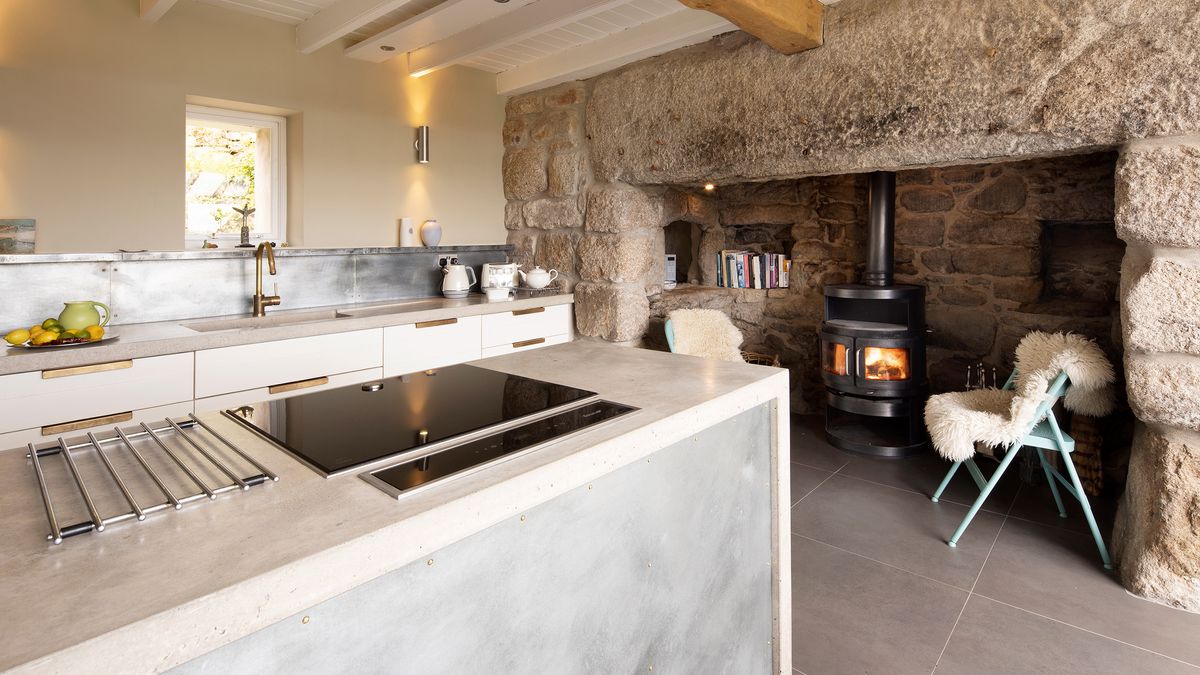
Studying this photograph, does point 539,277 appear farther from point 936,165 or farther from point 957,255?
point 957,255

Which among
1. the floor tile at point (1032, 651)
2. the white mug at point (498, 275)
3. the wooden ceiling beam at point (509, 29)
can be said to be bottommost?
the floor tile at point (1032, 651)

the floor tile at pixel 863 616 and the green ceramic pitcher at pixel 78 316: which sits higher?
the green ceramic pitcher at pixel 78 316

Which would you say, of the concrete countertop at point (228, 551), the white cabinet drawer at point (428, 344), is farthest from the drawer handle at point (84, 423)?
the concrete countertop at point (228, 551)

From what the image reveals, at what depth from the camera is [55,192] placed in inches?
137

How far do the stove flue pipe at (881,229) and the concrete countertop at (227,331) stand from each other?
1808 millimetres

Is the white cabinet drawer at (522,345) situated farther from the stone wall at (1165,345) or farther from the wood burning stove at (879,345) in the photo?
the stone wall at (1165,345)

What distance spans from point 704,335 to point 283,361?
2166 mm

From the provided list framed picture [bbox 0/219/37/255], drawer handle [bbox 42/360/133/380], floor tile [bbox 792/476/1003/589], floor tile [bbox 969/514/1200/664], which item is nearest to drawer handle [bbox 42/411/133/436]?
drawer handle [bbox 42/360/133/380]

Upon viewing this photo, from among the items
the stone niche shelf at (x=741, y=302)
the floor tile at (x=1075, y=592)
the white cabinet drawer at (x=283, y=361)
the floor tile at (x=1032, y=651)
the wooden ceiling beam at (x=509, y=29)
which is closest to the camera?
the floor tile at (x=1032, y=651)

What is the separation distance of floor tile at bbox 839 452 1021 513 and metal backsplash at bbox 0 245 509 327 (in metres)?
2.62

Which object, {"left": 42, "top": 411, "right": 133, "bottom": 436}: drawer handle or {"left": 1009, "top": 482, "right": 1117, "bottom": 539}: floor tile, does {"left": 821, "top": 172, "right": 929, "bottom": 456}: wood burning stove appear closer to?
{"left": 1009, "top": 482, "right": 1117, "bottom": 539}: floor tile

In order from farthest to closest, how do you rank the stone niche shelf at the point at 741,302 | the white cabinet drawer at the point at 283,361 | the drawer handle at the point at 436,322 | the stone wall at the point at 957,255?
1. the stone niche shelf at the point at 741,302
2. the stone wall at the point at 957,255
3. the drawer handle at the point at 436,322
4. the white cabinet drawer at the point at 283,361

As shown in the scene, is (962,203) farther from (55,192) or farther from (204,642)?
(55,192)

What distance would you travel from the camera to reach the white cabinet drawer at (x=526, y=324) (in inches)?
133
